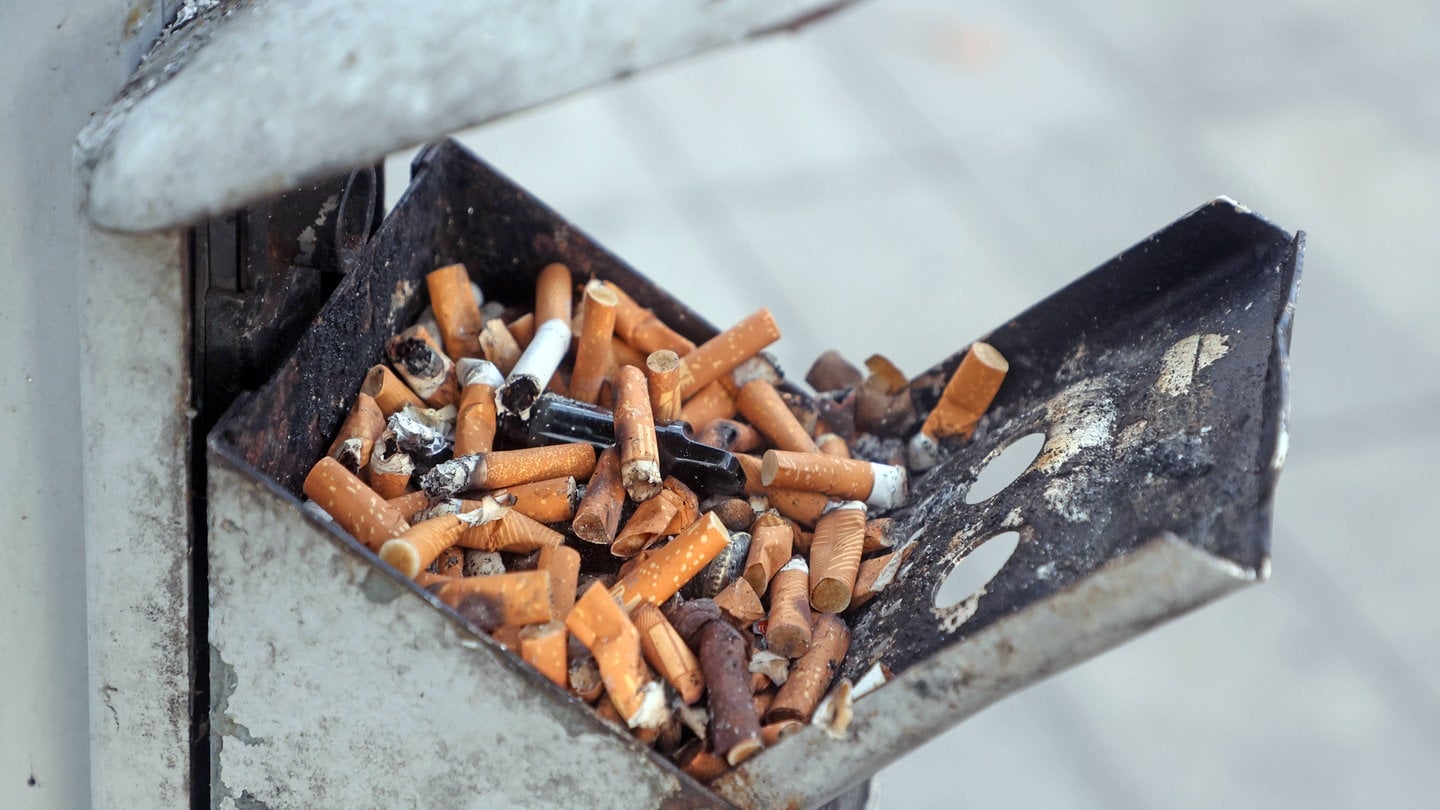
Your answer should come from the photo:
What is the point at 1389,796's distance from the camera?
2.28 meters

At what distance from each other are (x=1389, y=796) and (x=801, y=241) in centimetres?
191

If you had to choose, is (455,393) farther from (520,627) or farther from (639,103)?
(639,103)

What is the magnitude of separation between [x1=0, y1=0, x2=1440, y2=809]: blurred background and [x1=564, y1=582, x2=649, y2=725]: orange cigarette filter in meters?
0.48

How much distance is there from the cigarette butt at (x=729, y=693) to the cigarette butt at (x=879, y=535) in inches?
8.5

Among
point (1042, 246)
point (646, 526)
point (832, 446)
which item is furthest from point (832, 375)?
point (1042, 246)

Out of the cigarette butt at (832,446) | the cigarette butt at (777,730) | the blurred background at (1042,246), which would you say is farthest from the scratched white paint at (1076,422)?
the blurred background at (1042,246)

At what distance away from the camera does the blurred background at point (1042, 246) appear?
3.65 feet

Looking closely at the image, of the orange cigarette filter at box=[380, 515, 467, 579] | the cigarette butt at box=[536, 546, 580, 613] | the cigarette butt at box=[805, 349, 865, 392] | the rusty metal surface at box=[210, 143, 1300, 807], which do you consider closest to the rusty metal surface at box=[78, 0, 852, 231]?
the rusty metal surface at box=[210, 143, 1300, 807]

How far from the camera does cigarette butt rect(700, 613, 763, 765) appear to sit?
0.97m

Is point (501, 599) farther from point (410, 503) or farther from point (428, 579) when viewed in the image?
point (410, 503)

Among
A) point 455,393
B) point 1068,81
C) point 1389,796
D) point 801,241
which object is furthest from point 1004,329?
point 1068,81

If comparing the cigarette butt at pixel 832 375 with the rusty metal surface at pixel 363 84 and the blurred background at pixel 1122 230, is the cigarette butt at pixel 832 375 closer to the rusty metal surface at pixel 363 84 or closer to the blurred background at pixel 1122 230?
the blurred background at pixel 1122 230

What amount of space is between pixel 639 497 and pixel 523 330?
13.2 inches

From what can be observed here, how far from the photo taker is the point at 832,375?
1629 mm
